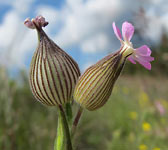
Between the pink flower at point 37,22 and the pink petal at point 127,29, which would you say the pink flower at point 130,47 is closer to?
the pink petal at point 127,29

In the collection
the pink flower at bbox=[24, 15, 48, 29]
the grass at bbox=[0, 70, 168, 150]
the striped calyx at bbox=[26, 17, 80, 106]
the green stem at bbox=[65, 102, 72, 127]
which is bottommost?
the grass at bbox=[0, 70, 168, 150]

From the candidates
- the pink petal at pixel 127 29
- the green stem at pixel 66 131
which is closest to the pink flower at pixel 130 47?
the pink petal at pixel 127 29

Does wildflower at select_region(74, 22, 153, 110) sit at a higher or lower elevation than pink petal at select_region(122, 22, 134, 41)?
lower

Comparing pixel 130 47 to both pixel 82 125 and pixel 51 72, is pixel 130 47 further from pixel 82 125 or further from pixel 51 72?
pixel 82 125

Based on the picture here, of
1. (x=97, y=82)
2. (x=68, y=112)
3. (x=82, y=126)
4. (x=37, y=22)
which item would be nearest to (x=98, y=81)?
(x=97, y=82)

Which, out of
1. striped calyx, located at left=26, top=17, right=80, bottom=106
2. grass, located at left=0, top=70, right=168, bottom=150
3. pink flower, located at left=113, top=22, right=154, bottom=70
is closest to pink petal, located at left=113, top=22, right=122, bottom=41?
pink flower, located at left=113, top=22, right=154, bottom=70

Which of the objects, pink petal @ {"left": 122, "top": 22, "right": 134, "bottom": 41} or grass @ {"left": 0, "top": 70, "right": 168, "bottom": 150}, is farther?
grass @ {"left": 0, "top": 70, "right": 168, "bottom": 150}

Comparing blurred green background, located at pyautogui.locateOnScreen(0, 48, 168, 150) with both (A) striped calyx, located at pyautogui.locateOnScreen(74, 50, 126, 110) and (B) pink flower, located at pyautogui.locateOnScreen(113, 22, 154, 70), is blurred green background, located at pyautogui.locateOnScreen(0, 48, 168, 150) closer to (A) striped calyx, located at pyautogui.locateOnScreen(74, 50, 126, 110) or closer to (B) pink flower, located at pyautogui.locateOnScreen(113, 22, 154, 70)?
(A) striped calyx, located at pyautogui.locateOnScreen(74, 50, 126, 110)
